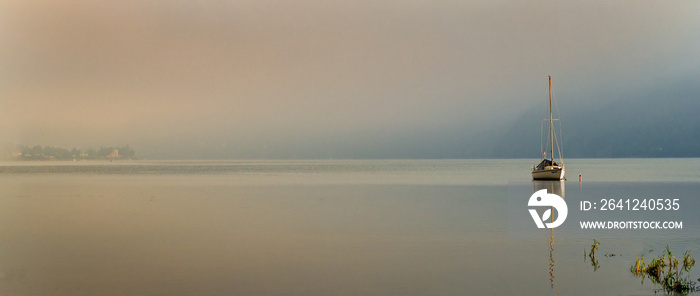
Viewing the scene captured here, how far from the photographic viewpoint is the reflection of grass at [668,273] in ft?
54.2

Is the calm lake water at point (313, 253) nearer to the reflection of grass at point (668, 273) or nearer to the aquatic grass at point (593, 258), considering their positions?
the aquatic grass at point (593, 258)

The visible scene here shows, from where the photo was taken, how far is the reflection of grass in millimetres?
16531

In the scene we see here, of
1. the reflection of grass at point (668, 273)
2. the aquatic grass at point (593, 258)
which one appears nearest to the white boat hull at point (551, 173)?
the aquatic grass at point (593, 258)

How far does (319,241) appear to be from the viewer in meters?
26.1

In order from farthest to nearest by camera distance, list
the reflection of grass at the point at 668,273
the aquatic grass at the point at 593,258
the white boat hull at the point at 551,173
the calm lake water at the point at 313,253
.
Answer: the white boat hull at the point at 551,173 → the aquatic grass at the point at 593,258 → the calm lake water at the point at 313,253 → the reflection of grass at the point at 668,273

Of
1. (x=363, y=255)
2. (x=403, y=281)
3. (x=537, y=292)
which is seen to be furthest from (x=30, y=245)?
(x=537, y=292)

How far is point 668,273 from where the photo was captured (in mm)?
18094

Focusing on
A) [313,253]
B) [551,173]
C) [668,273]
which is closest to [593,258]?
[668,273]
